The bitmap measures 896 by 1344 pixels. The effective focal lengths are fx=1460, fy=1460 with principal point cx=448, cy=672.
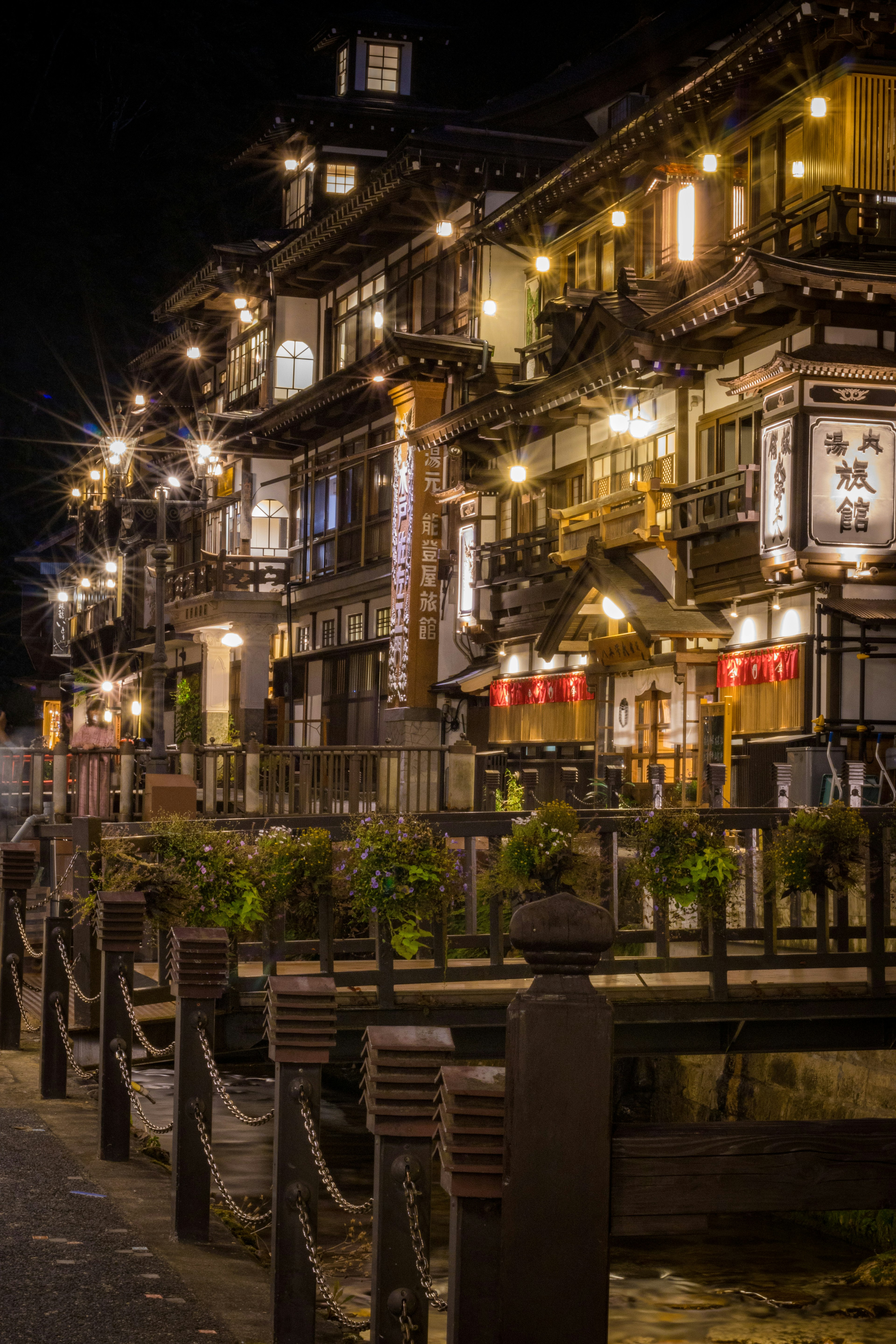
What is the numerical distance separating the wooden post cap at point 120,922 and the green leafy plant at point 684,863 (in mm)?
4163

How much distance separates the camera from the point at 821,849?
38.2 feet

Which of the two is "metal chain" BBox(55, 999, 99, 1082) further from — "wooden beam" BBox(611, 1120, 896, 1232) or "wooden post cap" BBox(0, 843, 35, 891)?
"wooden beam" BBox(611, 1120, 896, 1232)

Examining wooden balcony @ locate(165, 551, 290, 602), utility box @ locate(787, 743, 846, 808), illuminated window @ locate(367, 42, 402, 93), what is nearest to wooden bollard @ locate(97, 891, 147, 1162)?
utility box @ locate(787, 743, 846, 808)

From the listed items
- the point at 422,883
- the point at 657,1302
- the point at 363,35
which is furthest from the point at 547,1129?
the point at 363,35

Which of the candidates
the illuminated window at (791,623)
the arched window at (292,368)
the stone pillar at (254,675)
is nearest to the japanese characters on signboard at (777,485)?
the illuminated window at (791,623)

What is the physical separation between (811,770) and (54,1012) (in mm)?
12323

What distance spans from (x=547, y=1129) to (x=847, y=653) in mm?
18060

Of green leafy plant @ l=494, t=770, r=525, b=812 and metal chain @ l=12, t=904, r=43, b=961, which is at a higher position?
green leafy plant @ l=494, t=770, r=525, b=812

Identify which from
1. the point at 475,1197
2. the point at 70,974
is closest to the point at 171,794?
the point at 70,974

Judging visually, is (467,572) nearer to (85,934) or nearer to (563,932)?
(85,934)

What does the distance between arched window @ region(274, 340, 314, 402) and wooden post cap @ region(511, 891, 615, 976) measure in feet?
129

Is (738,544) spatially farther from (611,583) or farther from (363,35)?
(363,35)

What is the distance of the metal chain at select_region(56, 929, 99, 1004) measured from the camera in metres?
11.0

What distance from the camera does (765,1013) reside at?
38.7ft
